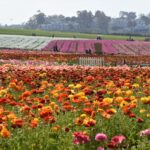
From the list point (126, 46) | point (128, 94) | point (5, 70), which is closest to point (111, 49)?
point (126, 46)

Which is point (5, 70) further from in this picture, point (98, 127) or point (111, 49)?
point (111, 49)

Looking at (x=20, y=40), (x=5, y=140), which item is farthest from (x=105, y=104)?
(x=20, y=40)

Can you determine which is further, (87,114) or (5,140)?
(87,114)

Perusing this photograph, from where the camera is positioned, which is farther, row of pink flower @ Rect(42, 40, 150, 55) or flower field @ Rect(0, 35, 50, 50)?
flower field @ Rect(0, 35, 50, 50)

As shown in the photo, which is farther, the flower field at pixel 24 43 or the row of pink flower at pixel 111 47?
the flower field at pixel 24 43

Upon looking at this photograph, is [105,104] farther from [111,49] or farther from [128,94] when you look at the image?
[111,49]

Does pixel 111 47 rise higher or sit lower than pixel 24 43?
higher

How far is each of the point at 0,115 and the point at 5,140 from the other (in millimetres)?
311

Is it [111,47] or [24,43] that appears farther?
[24,43]

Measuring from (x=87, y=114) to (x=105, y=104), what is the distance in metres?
0.27

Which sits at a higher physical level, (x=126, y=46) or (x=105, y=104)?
(x=105, y=104)

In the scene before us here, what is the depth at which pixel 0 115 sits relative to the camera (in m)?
5.90

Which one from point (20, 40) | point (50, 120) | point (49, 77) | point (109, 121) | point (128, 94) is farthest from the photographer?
point (20, 40)

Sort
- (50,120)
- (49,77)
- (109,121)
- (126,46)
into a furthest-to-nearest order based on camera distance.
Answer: (126,46), (49,77), (109,121), (50,120)
